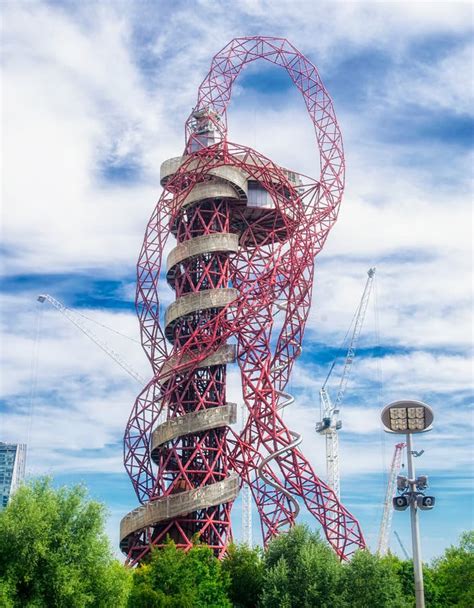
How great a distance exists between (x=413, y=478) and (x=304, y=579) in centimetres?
1806

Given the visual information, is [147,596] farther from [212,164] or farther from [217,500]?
[212,164]

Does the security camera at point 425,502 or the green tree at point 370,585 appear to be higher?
the security camera at point 425,502

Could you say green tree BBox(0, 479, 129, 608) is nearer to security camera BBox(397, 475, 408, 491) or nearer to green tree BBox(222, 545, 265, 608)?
green tree BBox(222, 545, 265, 608)

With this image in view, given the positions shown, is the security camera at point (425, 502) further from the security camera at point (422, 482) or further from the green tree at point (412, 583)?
the green tree at point (412, 583)

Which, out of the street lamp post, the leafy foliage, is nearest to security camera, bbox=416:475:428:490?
the street lamp post

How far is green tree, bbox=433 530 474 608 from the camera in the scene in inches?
2270

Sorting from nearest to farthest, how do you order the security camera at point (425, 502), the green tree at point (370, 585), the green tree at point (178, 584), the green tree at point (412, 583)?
the security camera at point (425, 502), the green tree at point (178, 584), the green tree at point (370, 585), the green tree at point (412, 583)

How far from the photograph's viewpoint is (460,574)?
5841 cm

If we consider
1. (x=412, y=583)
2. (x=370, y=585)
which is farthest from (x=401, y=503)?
(x=412, y=583)

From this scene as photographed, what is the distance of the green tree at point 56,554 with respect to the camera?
4578 centimetres

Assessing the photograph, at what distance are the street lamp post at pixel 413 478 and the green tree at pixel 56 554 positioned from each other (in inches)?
710

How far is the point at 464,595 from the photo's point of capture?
5753cm

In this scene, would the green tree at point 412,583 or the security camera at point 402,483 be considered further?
the green tree at point 412,583

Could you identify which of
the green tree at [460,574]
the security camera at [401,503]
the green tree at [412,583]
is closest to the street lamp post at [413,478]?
the security camera at [401,503]
